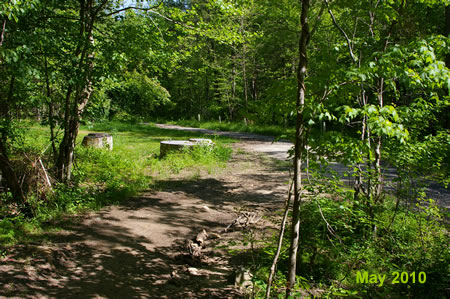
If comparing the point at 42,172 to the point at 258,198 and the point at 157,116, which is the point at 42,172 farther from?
the point at 157,116

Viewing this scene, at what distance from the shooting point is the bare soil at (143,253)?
3488 mm

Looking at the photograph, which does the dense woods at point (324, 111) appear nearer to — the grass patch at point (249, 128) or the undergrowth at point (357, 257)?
the undergrowth at point (357, 257)

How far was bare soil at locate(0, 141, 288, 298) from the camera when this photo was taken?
3488 millimetres

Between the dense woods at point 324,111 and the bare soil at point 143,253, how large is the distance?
29.9 inches

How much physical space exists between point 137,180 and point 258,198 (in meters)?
3.18

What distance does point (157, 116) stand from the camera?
43.3 m

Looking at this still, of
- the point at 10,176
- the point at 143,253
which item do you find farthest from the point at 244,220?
the point at 10,176

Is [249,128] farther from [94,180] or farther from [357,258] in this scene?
[357,258]

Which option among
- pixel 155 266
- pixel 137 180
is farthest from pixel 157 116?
pixel 155 266

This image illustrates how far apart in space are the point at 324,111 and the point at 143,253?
3210mm

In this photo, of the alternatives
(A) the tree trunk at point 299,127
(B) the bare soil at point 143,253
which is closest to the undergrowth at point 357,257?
(A) the tree trunk at point 299,127

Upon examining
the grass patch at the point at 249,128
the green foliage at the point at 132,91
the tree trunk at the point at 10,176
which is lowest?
the tree trunk at the point at 10,176

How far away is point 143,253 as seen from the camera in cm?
439

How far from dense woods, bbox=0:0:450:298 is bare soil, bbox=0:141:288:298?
760 millimetres
